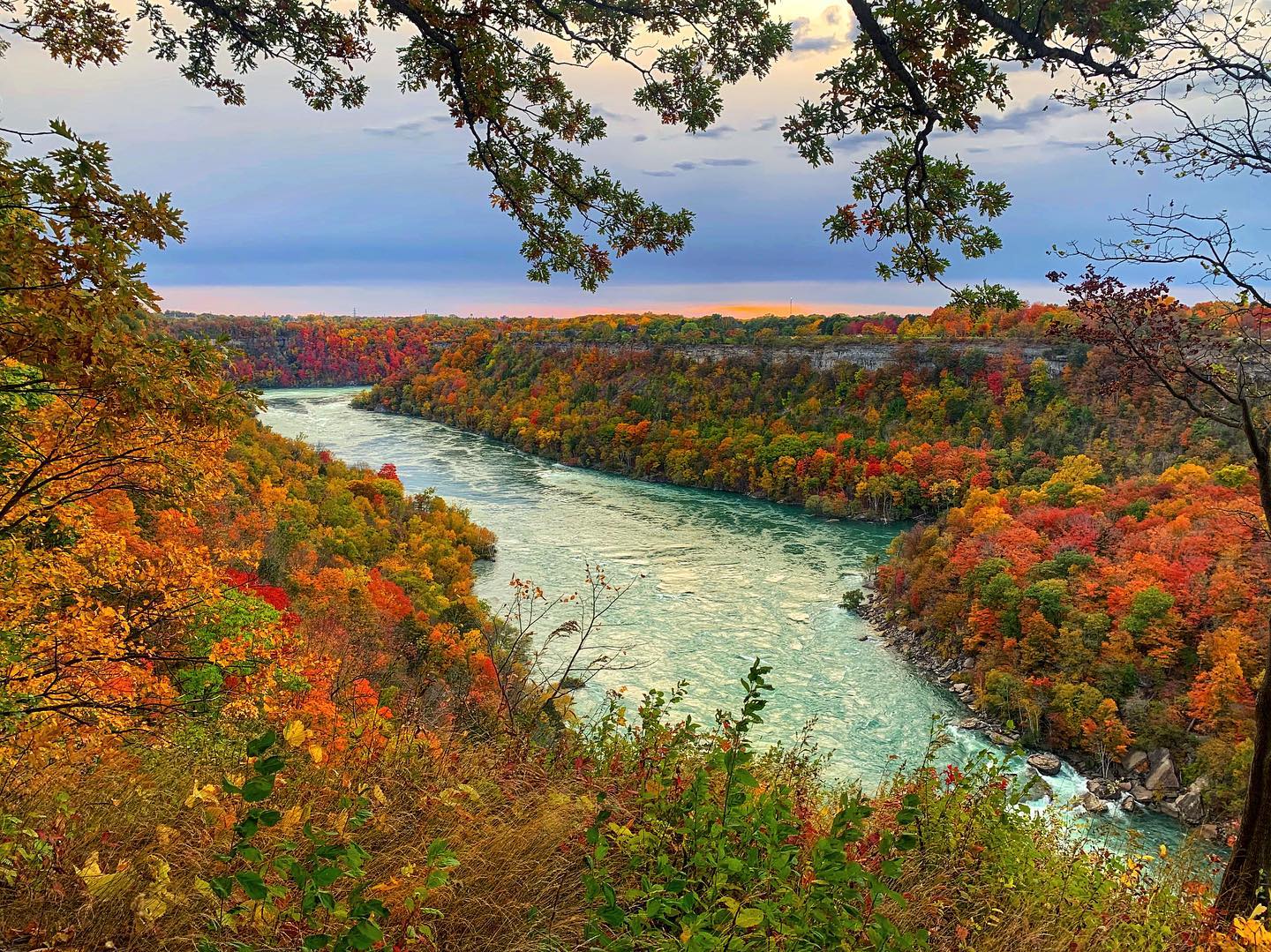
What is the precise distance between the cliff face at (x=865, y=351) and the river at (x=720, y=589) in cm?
3061

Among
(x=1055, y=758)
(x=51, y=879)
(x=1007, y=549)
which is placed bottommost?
(x=1055, y=758)

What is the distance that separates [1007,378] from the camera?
242ft

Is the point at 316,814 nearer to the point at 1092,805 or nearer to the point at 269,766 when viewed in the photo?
the point at 269,766

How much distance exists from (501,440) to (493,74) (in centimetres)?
9342

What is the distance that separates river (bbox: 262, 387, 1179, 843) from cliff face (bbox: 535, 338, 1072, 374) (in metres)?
30.6

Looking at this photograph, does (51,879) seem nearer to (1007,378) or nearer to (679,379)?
(1007,378)

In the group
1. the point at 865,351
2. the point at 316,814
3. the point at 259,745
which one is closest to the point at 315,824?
the point at 316,814

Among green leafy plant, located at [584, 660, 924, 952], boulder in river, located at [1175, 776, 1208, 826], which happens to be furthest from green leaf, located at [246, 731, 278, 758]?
boulder in river, located at [1175, 776, 1208, 826]

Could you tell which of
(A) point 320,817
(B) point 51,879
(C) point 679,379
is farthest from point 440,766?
(C) point 679,379

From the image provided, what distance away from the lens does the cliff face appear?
75.0m

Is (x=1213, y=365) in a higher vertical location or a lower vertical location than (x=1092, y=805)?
higher

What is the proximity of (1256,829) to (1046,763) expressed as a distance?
19.3m

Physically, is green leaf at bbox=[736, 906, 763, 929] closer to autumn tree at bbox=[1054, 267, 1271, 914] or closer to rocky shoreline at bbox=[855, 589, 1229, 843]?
autumn tree at bbox=[1054, 267, 1271, 914]

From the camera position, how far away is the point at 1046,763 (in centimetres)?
2291
